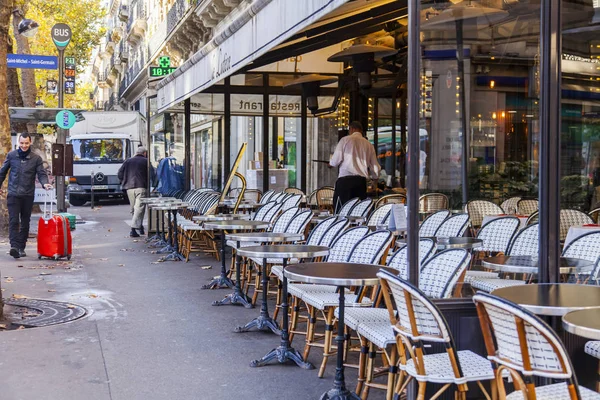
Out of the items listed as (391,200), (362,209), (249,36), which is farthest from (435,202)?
(391,200)

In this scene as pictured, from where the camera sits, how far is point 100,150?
32875 mm

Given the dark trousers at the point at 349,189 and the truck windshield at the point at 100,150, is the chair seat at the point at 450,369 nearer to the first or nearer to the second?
the dark trousers at the point at 349,189

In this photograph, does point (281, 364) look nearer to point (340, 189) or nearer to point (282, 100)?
point (340, 189)

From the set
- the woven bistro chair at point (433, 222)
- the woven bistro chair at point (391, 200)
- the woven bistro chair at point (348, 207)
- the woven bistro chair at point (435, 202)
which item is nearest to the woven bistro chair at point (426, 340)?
the woven bistro chair at point (433, 222)

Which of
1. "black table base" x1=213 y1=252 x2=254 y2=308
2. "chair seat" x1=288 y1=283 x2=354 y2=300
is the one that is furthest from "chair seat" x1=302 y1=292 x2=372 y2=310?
"black table base" x1=213 y1=252 x2=254 y2=308

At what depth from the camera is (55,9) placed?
1394 inches

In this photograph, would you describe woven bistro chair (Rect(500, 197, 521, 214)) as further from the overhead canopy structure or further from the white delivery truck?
the white delivery truck

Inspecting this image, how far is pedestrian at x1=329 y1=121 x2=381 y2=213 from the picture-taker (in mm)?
12157

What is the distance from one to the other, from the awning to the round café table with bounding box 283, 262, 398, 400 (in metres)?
1.79

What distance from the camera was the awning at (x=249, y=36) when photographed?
6.64 metres

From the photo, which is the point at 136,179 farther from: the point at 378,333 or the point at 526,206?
the point at 378,333

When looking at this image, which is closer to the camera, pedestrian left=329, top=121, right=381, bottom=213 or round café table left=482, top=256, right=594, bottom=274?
round café table left=482, top=256, right=594, bottom=274

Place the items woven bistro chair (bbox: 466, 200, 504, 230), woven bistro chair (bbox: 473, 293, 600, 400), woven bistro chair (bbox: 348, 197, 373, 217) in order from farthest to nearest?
woven bistro chair (bbox: 348, 197, 373, 217)
woven bistro chair (bbox: 466, 200, 504, 230)
woven bistro chair (bbox: 473, 293, 600, 400)

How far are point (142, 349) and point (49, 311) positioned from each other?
228 centimetres
